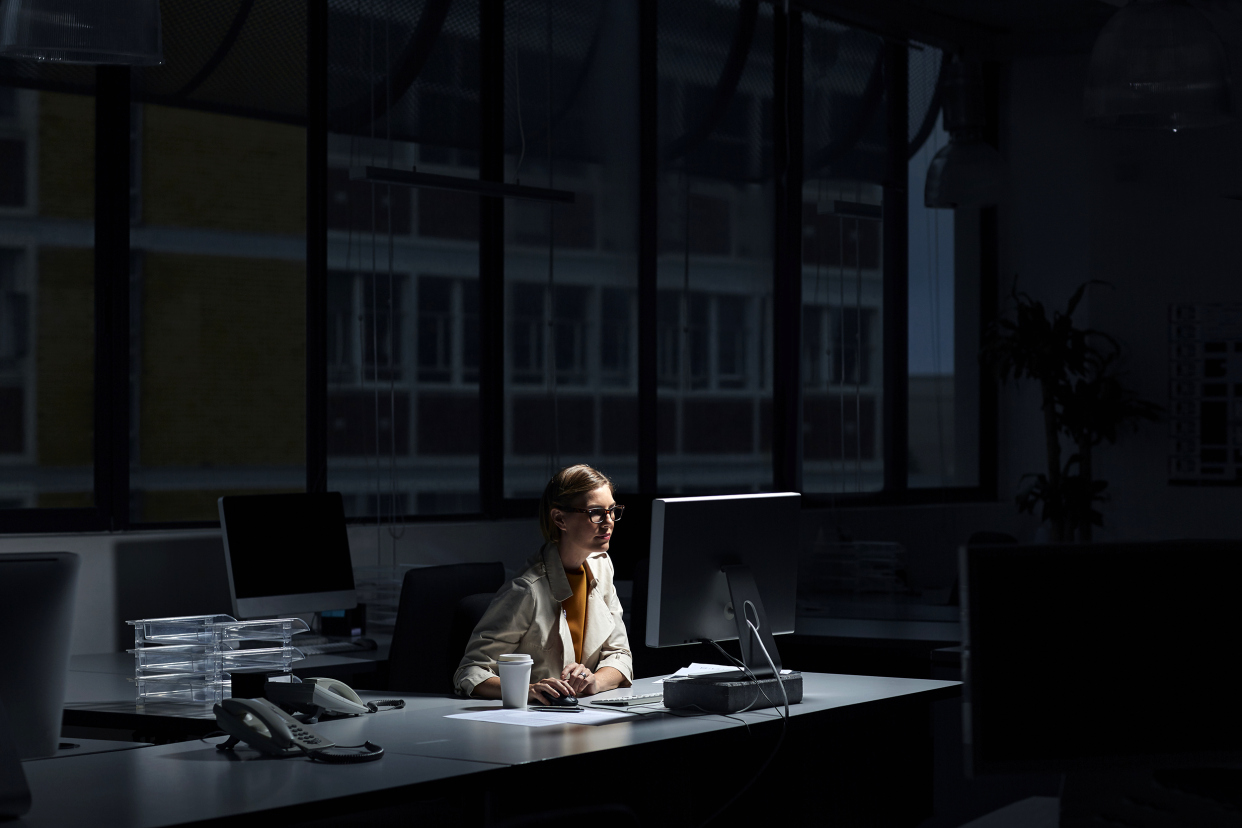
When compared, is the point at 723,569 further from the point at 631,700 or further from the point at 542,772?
the point at 542,772

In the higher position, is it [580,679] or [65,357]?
[65,357]

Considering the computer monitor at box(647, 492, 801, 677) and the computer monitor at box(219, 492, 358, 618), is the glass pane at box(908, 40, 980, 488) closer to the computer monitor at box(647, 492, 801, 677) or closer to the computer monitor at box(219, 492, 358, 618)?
the computer monitor at box(219, 492, 358, 618)

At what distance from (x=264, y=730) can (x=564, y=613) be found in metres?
1.09

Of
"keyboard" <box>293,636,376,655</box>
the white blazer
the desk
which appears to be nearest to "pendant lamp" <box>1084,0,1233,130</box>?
the desk

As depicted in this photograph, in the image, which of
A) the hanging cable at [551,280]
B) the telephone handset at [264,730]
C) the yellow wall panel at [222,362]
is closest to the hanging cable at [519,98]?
the hanging cable at [551,280]

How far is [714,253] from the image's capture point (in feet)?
23.7

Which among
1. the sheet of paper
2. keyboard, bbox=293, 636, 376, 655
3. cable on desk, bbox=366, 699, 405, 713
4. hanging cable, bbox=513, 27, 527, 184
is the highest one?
hanging cable, bbox=513, 27, 527, 184

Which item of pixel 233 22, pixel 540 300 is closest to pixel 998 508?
pixel 540 300

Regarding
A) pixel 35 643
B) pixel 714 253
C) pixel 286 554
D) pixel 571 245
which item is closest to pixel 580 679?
pixel 35 643

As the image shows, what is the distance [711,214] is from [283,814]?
5.19 metres

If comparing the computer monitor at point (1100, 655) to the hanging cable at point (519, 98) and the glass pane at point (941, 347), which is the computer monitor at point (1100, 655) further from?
the glass pane at point (941, 347)

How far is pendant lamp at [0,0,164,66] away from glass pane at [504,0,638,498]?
2.94m

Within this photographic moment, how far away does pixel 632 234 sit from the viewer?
271 inches

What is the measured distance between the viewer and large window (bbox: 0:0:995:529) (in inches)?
203
